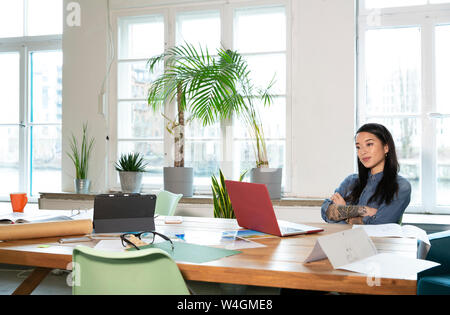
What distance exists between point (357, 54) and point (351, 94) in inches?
17.6

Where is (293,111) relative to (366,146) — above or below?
above

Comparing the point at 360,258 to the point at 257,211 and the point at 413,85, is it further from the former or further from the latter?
the point at 413,85

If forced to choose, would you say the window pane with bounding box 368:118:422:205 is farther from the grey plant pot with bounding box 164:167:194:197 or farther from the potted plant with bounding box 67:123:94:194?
the potted plant with bounding box 67:123:94:194

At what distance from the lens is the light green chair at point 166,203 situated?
3.00 m

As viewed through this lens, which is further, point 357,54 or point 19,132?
point 19,132

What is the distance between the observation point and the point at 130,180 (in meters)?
4.32

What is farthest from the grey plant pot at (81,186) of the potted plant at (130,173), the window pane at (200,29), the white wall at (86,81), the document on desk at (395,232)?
the document on desk at (395,232)

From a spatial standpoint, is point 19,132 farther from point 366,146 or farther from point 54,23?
point 366,146

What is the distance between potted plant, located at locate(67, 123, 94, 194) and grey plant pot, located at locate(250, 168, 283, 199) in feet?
6.19

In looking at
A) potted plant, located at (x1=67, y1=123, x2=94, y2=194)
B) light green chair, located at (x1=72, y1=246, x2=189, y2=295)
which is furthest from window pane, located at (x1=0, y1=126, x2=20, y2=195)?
light green chair, located at (x1=72, y1=246, x2=189, y2=295)

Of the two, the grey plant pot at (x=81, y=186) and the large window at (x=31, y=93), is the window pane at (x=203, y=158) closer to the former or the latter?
the grey plant pot at (x=81, y=186)

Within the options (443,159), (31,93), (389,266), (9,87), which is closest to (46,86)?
(31,93)

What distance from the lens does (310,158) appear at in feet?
13.5

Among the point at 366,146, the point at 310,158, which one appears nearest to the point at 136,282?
the point at 366,146
